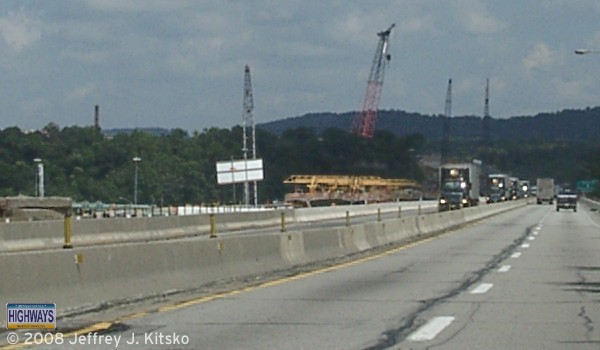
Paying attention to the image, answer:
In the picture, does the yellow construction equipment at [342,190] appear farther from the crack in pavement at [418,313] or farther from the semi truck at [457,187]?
the crack in pavement at [418,313]

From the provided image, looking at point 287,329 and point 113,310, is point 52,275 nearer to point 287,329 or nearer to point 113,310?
point 113,310

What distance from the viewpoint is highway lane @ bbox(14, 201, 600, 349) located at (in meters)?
13.1

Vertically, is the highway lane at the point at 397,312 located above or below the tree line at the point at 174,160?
below

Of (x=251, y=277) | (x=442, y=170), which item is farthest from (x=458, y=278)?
(x=442, y=170)

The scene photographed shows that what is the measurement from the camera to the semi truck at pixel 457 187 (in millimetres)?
86250

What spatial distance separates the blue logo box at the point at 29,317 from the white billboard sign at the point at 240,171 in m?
75.4

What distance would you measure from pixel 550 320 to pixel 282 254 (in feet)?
35.2

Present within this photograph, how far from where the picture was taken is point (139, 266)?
17.5 m

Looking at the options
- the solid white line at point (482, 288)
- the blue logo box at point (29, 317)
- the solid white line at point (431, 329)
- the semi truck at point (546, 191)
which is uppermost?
the semi truck at point (546, 191)

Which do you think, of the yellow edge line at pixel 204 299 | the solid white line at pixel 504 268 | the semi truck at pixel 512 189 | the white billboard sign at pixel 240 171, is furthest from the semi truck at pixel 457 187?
the semi truck at pixel 512 189

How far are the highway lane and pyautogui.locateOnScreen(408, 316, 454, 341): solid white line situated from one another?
12mm

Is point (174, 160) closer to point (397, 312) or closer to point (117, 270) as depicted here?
point (117, 270)

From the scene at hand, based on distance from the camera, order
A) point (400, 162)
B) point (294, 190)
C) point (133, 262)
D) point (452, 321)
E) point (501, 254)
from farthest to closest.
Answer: point (400, 162)
point (294, 190)
point (501, 254)
point (133, 262)
point (452, 321)

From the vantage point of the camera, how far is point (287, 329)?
46.2 ft
